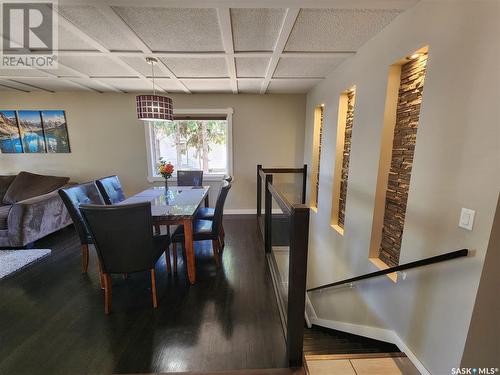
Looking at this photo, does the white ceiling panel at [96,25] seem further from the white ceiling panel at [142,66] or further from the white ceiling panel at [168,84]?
the white ceiling panel at [168,84]

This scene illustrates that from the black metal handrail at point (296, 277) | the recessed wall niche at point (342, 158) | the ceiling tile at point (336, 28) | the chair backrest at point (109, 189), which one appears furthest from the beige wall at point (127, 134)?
the black metal handrail at point (296, 277)

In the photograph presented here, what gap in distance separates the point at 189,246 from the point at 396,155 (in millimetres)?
2127

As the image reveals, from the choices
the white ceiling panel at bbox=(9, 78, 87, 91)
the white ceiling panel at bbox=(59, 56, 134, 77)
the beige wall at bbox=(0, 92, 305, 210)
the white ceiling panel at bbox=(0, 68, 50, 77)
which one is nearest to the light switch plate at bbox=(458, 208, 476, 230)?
the beige wall at bbox=(0, 92, 305, 210)

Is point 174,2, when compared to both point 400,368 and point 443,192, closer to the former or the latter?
point 443,192

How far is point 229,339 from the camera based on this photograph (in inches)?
62.8

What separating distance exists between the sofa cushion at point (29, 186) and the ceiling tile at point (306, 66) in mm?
4266

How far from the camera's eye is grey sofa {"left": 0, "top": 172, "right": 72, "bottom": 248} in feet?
9.31

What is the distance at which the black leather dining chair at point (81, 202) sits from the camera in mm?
2193

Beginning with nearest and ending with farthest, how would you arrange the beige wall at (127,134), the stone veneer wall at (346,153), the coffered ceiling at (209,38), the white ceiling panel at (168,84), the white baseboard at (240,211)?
the coffered ceiling at (209,38)
the stone veneer wall at (346,153)
the white ceiling panel at (168,84)
the beige wall at (127,134)
the white baseboard at (240,211)

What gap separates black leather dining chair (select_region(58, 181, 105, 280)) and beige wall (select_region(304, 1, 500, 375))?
108 inches

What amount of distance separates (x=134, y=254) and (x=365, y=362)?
6.46 ft

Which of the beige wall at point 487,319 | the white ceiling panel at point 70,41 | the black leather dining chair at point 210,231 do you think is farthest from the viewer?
the black leather dining chair at point 210,231

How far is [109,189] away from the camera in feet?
9.64

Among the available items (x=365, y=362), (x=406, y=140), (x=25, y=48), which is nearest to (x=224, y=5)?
(x=406, y=140)
